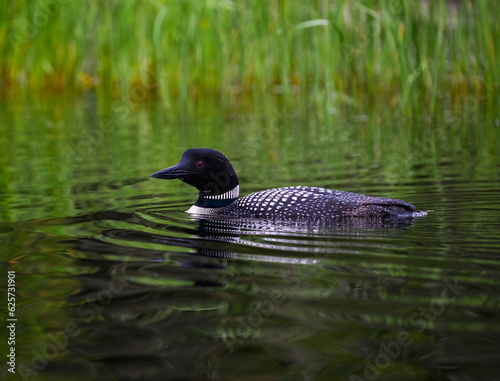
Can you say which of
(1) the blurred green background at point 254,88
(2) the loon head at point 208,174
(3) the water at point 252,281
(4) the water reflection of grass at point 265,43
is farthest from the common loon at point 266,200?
(4) the water reflection of grass at point 265,43

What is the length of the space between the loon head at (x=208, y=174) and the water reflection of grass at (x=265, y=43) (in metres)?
3.02

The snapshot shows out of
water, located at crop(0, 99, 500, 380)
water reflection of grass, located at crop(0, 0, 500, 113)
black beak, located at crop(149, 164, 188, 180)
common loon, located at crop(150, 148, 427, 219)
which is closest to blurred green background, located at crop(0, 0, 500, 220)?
water reflection of grass, located at crop(0, 0, 500, 113)

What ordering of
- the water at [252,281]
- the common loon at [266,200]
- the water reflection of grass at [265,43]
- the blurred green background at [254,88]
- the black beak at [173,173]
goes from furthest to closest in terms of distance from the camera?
the water reflection of grass at [265,43] → the blurred green background at [254,88] → the black beak at [173,173] → the common loon at [266,200] → the water at [252,281]

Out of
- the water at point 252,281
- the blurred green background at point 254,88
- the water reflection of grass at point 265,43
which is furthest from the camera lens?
the water reflection of grass at point 265,43

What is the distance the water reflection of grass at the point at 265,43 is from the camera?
7.49m

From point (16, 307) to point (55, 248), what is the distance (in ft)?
3.08

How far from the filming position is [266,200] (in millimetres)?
4465

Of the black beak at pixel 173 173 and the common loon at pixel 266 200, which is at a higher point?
the black beak at pixel 173 173

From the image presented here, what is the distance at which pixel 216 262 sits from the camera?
337 centimetres

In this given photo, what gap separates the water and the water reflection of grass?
5.50 feet

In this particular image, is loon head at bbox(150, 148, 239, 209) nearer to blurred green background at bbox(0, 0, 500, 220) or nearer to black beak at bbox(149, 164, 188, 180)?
black beak at bbox(149, 164, 188, 180)

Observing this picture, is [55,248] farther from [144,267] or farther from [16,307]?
[16,307]

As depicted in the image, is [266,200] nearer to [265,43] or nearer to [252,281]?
[252,281]

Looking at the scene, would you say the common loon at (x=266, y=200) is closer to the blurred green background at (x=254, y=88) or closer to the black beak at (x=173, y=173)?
the black beak at (x=173, y=173)
